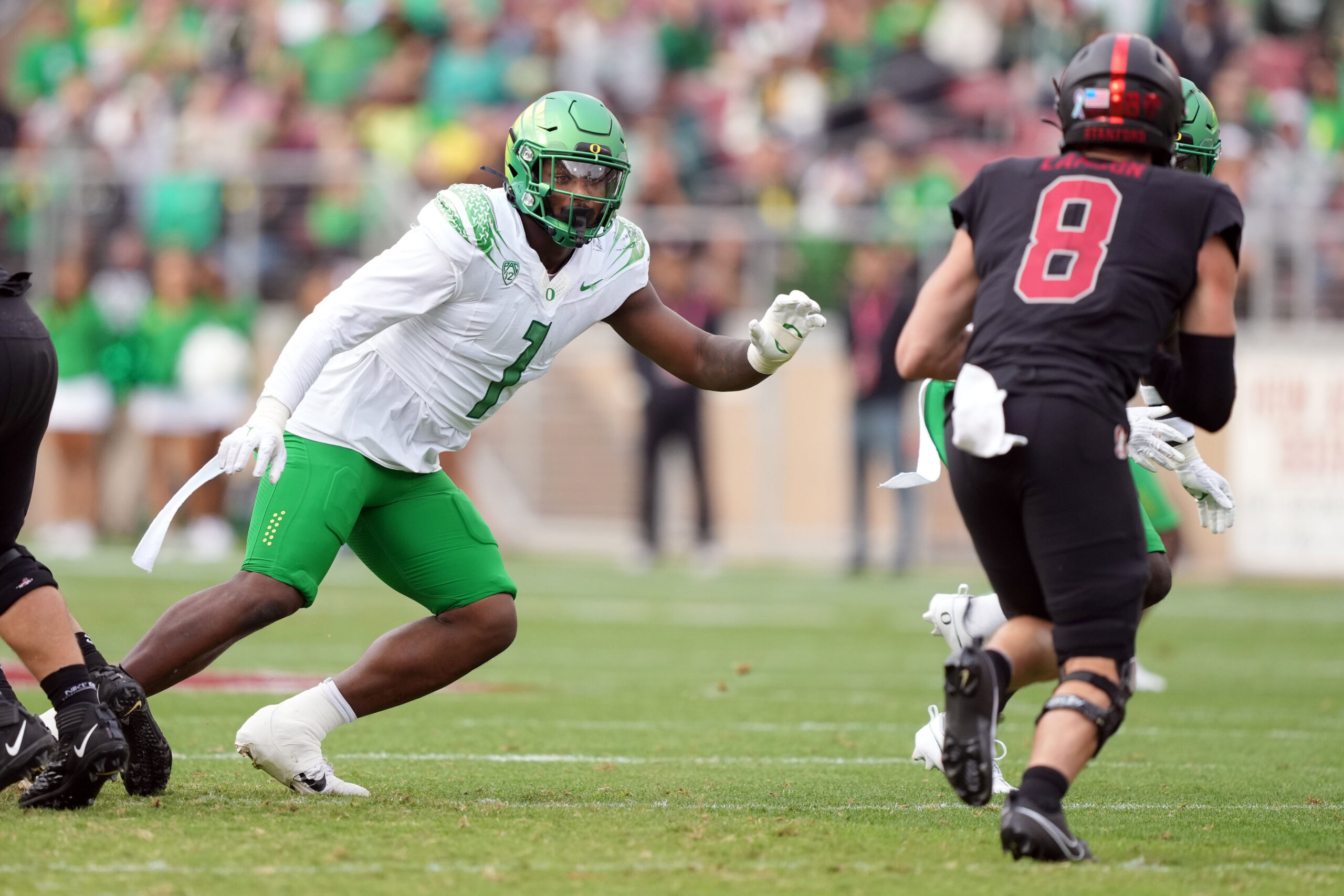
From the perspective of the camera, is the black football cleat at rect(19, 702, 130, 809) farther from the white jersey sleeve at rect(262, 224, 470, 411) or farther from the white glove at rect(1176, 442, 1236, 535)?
the white glove at rect(1176, 442, 1236, 535)

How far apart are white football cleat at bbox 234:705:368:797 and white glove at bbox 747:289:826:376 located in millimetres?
1600

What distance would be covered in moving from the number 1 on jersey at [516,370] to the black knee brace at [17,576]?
122 centimetres

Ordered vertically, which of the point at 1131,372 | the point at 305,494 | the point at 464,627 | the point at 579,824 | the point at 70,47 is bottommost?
the point at 579,824

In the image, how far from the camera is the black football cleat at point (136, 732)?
172 inches

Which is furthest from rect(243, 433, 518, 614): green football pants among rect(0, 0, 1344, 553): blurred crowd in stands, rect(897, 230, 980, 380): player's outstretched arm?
rect(0, 0, 1344, 553): blurred crowd in stands

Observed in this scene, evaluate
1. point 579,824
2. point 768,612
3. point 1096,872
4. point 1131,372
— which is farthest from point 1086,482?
point 768,612

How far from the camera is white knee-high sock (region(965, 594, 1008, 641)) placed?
16.0ft

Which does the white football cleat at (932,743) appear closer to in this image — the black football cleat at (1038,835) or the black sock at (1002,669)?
the black sock at (1002,669)

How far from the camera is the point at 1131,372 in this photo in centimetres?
390

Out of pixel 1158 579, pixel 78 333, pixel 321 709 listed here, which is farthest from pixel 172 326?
pixel 1158 579

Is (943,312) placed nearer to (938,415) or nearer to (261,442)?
(938,415)

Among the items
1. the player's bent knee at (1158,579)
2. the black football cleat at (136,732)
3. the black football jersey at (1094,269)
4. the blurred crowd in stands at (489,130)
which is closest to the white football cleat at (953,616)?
the player's bent knee at (1158,579)

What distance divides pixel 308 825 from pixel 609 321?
1779 millimetres

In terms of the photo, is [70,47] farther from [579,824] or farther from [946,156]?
[579,824]
